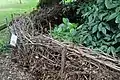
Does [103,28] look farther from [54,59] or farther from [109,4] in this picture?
[54,59]

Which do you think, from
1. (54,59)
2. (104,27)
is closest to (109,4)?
(104,27)

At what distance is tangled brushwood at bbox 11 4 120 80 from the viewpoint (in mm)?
2943

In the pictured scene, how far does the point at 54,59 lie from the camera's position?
3299mm

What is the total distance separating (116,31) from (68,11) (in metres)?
1.58

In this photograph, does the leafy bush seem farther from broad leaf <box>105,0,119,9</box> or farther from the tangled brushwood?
the tangled brushwood

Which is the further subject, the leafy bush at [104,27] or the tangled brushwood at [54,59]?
the leafy bush at [104,27]

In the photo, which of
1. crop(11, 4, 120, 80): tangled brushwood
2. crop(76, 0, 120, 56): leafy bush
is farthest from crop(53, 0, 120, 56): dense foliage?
crop(11, 4, 120, 80): tangled brushwood

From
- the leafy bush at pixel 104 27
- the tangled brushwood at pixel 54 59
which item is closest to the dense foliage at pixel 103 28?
the leafy bush at pixel 104 27

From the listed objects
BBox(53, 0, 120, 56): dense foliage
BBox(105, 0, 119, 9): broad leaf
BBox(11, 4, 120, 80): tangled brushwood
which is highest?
BBox(105, 0, 119, 9): broad leaf

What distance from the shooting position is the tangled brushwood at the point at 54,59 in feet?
9.66

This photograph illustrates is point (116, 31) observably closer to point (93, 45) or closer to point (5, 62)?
point (93, 45)

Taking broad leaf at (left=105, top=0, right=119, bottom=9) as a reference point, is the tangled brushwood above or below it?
below

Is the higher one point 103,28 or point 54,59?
point 103,28

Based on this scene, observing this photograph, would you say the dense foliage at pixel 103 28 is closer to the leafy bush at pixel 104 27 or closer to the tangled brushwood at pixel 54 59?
the leafy bush at pixel 104 27
